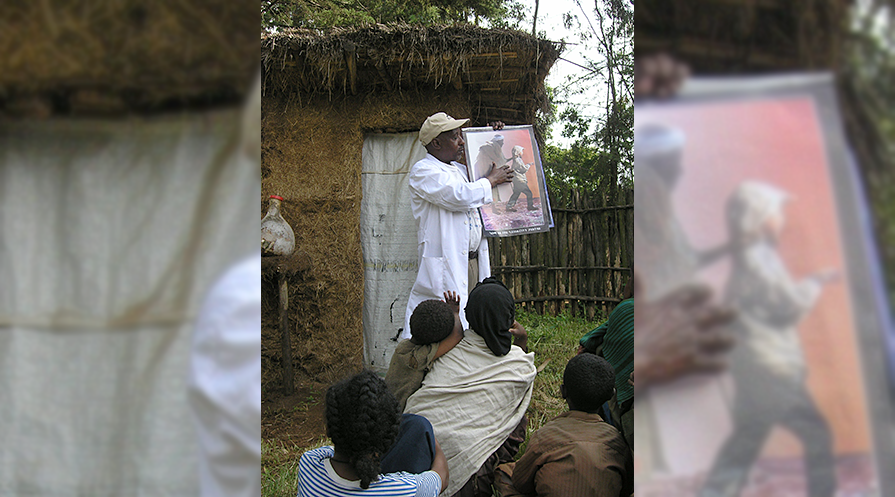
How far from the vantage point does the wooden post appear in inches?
186

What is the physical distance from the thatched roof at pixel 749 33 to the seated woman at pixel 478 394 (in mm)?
1935

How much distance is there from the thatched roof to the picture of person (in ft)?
11.5

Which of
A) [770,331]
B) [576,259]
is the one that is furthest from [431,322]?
[576,259]

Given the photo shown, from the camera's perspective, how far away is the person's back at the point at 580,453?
83.4 inches

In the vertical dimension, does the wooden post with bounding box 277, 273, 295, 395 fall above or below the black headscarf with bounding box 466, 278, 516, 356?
below

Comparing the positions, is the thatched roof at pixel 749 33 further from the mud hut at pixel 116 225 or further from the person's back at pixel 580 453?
the person's back at pixel 580 453

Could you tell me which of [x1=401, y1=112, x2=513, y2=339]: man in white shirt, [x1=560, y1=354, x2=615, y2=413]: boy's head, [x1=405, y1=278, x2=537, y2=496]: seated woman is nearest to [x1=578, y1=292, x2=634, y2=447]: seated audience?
[x1=560, y1=354, x2=615, y2=413]: boy's head

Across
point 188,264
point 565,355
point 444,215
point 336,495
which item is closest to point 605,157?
point 565,355

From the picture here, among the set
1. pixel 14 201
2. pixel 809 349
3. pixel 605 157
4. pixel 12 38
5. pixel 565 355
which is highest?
Answer: pixel 605 157

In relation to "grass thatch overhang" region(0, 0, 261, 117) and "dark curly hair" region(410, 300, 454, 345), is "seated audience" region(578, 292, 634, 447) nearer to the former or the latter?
"dark curly hair" region(410, 300, 454, 345)

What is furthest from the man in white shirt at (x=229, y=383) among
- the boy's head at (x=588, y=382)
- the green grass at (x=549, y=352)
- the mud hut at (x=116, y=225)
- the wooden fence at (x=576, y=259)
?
the wooden fence at (x=576, y=259)

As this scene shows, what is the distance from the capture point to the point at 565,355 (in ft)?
18.1

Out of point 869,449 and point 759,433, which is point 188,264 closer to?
point 759,433

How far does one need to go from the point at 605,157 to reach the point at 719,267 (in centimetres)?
1166
